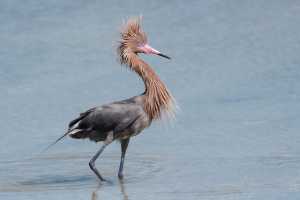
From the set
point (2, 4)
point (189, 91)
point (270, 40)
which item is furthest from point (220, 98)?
point (2, 4)

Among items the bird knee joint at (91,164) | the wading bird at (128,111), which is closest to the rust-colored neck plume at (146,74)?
the wading bird at (128,111)

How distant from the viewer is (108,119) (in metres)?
10.2

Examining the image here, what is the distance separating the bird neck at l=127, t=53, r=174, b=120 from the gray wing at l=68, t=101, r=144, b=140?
0.50 ft

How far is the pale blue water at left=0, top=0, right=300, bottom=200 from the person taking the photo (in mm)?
9469

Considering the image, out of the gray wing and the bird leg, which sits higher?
the gray wing

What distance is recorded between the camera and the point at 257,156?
33.4 feet

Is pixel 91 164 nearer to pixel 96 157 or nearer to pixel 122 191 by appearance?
pixel 96 157

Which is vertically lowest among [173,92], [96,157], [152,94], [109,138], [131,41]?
[173,92]

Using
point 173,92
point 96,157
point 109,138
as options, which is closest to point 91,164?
point 96,157

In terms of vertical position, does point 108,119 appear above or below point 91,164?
above

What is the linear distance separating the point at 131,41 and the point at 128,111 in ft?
2.97

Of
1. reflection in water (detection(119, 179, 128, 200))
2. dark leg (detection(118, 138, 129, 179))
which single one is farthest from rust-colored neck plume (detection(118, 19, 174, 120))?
reflection in water (detection(119, 179, 128, 200))

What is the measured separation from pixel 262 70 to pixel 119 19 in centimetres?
302

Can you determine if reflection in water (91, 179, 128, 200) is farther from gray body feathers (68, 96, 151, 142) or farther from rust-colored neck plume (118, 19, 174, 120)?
rust-colored neck plume (118, 19, 174, 120)
